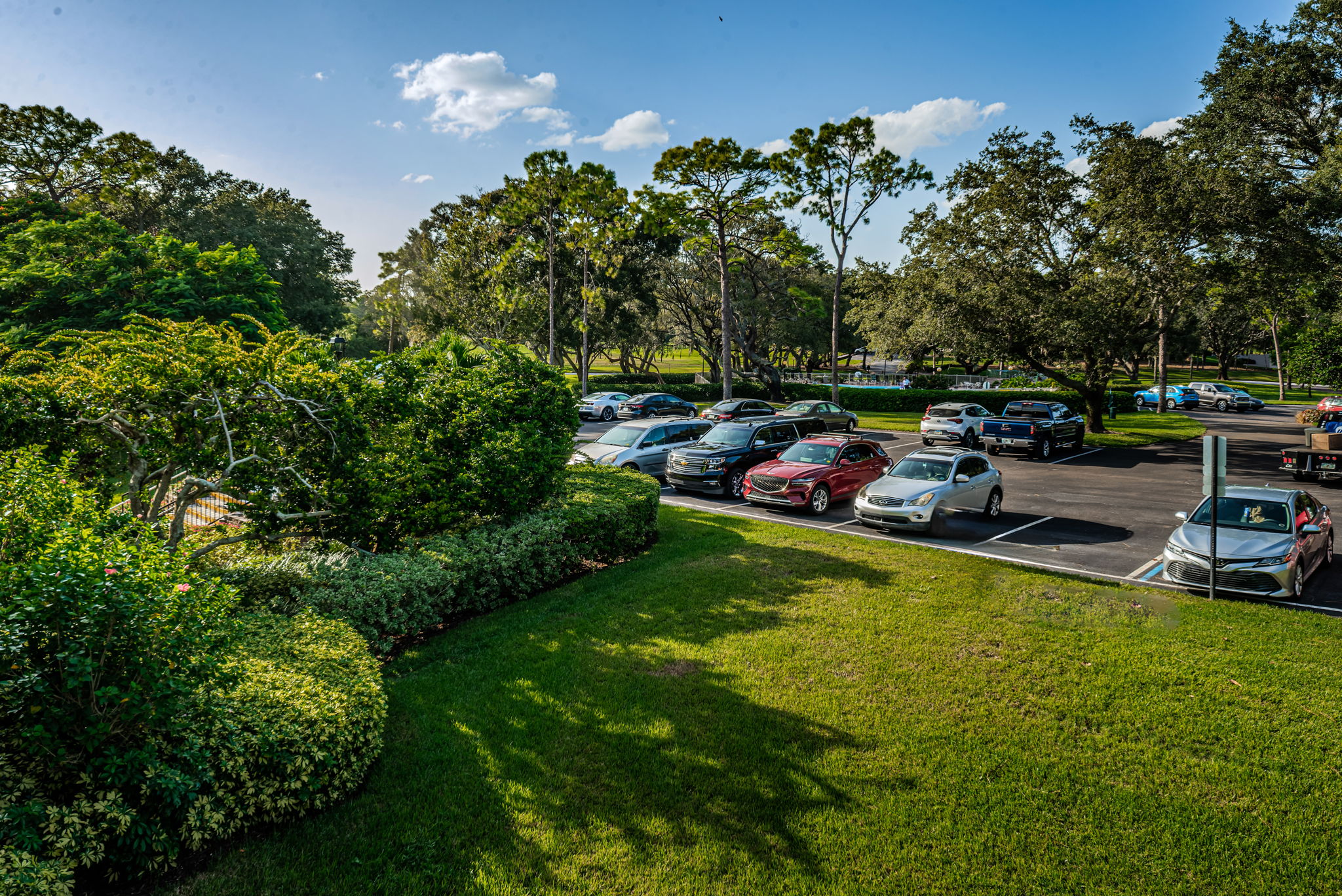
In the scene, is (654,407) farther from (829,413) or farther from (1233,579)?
(1233,579)

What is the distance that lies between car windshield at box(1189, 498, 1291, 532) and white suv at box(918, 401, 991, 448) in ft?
49.9

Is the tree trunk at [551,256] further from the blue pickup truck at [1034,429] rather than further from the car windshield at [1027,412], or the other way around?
the car windshield at [1027,412]

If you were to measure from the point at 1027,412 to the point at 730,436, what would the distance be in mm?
13958

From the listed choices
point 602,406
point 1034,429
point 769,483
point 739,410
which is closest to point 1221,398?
point 1034,429

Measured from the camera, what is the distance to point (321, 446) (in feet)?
25.8

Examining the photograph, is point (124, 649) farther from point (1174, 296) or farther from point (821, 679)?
point (1174, 296)

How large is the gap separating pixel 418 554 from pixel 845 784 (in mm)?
5578

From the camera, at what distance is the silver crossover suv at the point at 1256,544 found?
907 centimetres

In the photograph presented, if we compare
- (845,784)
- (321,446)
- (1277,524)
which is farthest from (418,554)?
(1277,524)

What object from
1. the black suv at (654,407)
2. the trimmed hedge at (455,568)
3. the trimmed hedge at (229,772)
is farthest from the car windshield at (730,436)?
the black suv at (654,407)

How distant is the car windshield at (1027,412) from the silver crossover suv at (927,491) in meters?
11.6

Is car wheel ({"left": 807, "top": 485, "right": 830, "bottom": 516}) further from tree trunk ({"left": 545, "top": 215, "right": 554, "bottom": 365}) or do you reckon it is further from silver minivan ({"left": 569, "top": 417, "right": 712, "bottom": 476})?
tree trunk ({"left": 545, "top": 215, "right": 554, "bottom": 365})

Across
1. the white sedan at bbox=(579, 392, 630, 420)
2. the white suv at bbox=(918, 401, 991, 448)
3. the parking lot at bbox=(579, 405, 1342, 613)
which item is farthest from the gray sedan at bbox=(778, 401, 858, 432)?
the white sedan at bbox=(579, 392, 630, 420)

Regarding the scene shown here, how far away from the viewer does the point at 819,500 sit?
14711 mm
